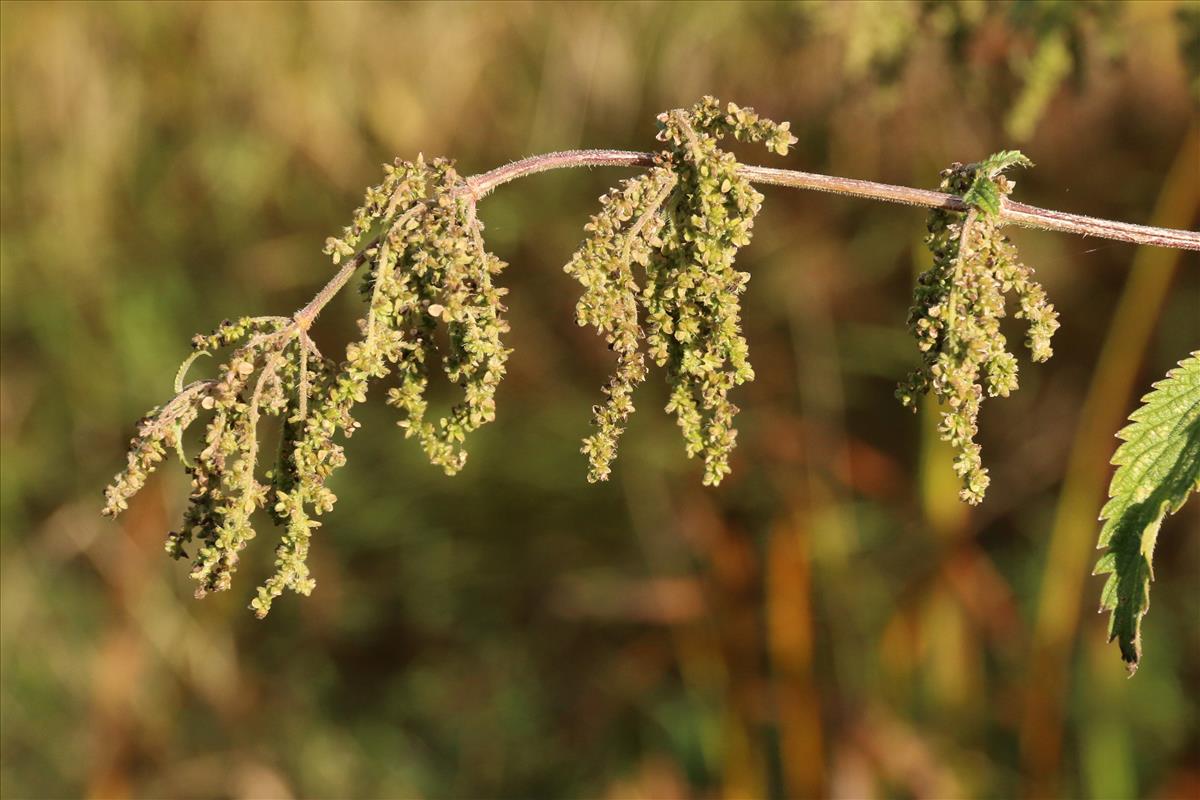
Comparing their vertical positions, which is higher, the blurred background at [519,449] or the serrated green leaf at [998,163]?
the blurred background at [519,449]

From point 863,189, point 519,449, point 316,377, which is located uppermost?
point 519,449

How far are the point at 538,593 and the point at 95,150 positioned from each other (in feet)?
11.9

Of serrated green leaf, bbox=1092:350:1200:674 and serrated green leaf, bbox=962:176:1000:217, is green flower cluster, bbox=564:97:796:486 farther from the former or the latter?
serrated green leaf, bbox=1092:350:1200:674

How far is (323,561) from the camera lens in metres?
7.38

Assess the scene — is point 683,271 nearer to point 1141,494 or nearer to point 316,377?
point 316,377

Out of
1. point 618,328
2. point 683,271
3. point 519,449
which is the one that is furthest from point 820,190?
point 519,449

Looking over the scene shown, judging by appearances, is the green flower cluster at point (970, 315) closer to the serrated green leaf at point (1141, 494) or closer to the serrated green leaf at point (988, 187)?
the serrated green leaf at point (988, 187)

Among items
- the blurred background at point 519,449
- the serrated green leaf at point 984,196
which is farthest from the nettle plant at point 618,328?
the blurred background at point 519,449

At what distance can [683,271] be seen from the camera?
170 centimetres

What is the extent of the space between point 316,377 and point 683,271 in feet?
1.67

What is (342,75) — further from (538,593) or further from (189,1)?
(538,593)

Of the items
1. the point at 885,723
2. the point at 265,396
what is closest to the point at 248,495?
the point at 265,396

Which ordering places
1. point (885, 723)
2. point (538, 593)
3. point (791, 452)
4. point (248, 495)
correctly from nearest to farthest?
1. point (248, 495)
2. point (885, 723)
3. point (791, 452)
4. point (538, 593)

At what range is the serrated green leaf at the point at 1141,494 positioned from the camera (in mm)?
1740
